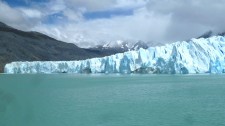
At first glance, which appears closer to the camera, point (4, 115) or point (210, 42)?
point (4, 115)

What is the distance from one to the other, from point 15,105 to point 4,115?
4.48 metres

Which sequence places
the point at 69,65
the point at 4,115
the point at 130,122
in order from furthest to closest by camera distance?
the point at 69,65
the point at 4,115
the point at 130,122

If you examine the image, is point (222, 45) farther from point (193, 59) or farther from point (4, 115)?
point (4, 115)

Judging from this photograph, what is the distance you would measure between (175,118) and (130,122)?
281 centimetres

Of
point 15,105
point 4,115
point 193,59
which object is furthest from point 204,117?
point 193,59

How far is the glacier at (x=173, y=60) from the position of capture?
70.1m

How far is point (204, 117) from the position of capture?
2153cm

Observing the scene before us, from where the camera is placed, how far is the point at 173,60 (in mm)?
71312

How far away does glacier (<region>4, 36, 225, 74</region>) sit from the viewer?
70062mm

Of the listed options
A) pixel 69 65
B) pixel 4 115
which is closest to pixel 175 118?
pixel 4 115

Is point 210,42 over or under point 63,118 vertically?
over

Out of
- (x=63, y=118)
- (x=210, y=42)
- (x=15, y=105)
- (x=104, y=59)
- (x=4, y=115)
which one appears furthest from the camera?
(x=104, y=59)

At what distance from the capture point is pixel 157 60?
244ft

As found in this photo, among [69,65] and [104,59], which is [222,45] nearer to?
[104,59]
